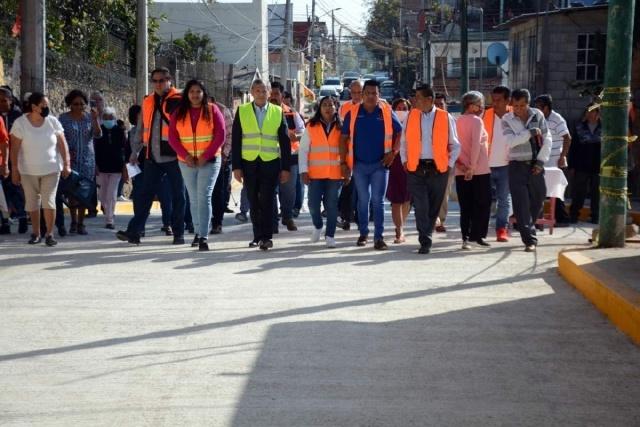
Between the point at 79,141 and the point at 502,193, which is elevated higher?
the point at 79,141

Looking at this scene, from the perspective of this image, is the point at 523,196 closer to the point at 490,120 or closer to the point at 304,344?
the point at 490,120

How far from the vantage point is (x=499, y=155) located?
44.8 ft

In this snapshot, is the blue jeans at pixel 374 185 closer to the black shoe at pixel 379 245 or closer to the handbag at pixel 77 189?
the black shoe at pixel 379 245

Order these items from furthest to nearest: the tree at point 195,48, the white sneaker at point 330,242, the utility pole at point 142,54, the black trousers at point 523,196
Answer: the tree at point 195,48
the utility pole at point 142,54
the white sneaker at point 330,242
the black trousers at point 523,196

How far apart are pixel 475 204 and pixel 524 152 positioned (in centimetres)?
90

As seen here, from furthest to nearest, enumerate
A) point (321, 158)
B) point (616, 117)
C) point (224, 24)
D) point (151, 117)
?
point (224, 24) < point (151, 117) < point (321, 158) < point (616, 117)

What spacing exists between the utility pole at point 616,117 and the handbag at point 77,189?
260 inches

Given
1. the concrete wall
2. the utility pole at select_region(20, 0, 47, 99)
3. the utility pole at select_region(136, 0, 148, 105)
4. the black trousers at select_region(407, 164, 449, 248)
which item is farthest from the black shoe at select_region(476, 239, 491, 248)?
the concrete wall

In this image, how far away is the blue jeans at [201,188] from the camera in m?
12.6

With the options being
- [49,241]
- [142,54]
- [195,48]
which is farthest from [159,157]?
[195,48]

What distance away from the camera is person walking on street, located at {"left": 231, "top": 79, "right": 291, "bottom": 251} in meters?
12.7

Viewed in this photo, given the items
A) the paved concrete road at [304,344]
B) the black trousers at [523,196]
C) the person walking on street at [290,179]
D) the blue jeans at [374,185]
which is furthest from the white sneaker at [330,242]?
the person walking on street at [290,179]

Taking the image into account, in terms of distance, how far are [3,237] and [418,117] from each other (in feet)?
17.8

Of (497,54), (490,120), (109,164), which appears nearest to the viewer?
(490,120)
